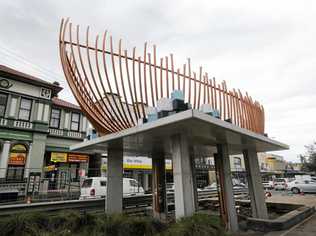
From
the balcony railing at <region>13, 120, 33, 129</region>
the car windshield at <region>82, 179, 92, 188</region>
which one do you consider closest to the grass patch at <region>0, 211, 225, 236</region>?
the car windshield at <region>82, 179, 92, 188</region>

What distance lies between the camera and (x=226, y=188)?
8.03 meters

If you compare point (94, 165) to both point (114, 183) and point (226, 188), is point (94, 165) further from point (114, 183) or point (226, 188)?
point (226, 188)

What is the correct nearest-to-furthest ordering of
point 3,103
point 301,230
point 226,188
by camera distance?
point 301,230
point 226,188
point 3,103

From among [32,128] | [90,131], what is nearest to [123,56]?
[90,131]

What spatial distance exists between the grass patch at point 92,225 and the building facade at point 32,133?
34.2 feet

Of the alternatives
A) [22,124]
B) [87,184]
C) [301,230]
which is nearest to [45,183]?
[87,184]

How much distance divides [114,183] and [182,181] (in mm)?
3769

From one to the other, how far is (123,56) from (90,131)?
161 inches

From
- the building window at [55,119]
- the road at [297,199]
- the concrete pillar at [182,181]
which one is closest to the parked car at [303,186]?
the road at [297,199]

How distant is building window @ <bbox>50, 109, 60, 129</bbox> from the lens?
73.2 feet

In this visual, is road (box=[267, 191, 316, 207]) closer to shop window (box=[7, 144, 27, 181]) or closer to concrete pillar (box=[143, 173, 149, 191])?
concrete pillar (box=[143, 173, 149, 191])

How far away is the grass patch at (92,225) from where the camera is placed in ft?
17.5

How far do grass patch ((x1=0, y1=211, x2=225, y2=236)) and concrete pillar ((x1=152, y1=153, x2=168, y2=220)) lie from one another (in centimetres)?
264

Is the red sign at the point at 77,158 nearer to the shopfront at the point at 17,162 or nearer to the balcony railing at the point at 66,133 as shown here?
the balcony railing at the point at 66,133
